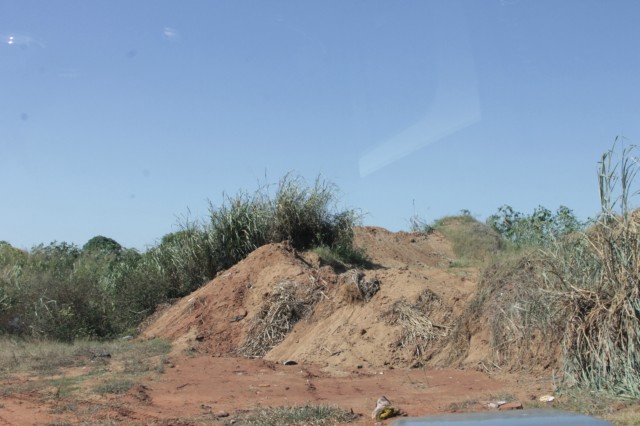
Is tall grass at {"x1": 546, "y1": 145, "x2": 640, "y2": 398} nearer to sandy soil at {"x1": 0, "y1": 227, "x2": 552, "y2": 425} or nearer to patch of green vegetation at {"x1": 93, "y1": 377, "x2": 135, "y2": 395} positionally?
sandy soil at {"x1": 0, "y1": 227, "x2": 552, "y2": 425}

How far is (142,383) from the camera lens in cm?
1081

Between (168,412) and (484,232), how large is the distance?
989 inches

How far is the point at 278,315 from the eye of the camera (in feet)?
53.9

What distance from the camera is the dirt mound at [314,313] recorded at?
44.4 feet

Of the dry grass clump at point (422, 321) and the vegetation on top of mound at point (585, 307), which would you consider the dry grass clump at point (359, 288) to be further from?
the vegetation on top of mound at point (585, 307)

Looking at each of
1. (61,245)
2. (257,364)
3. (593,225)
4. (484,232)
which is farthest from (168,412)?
(484,232)

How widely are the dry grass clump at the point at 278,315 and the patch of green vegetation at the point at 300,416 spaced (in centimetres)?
717

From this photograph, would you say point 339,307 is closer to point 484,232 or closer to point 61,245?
point 61,245

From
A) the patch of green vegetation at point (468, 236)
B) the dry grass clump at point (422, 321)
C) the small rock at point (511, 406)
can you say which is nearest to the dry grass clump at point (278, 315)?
the dry grass clump at point (422, 321)

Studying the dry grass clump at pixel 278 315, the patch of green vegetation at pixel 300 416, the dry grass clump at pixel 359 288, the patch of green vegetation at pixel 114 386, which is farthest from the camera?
the dry grass clump at pixel 278 315

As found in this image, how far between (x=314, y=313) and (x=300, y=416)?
8.11 m

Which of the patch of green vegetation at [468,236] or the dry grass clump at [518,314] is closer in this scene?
the dry grass clump at [518,314]

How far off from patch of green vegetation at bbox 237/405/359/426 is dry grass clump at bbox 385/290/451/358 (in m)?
5.03

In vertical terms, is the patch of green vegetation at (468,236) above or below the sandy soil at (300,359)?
above
